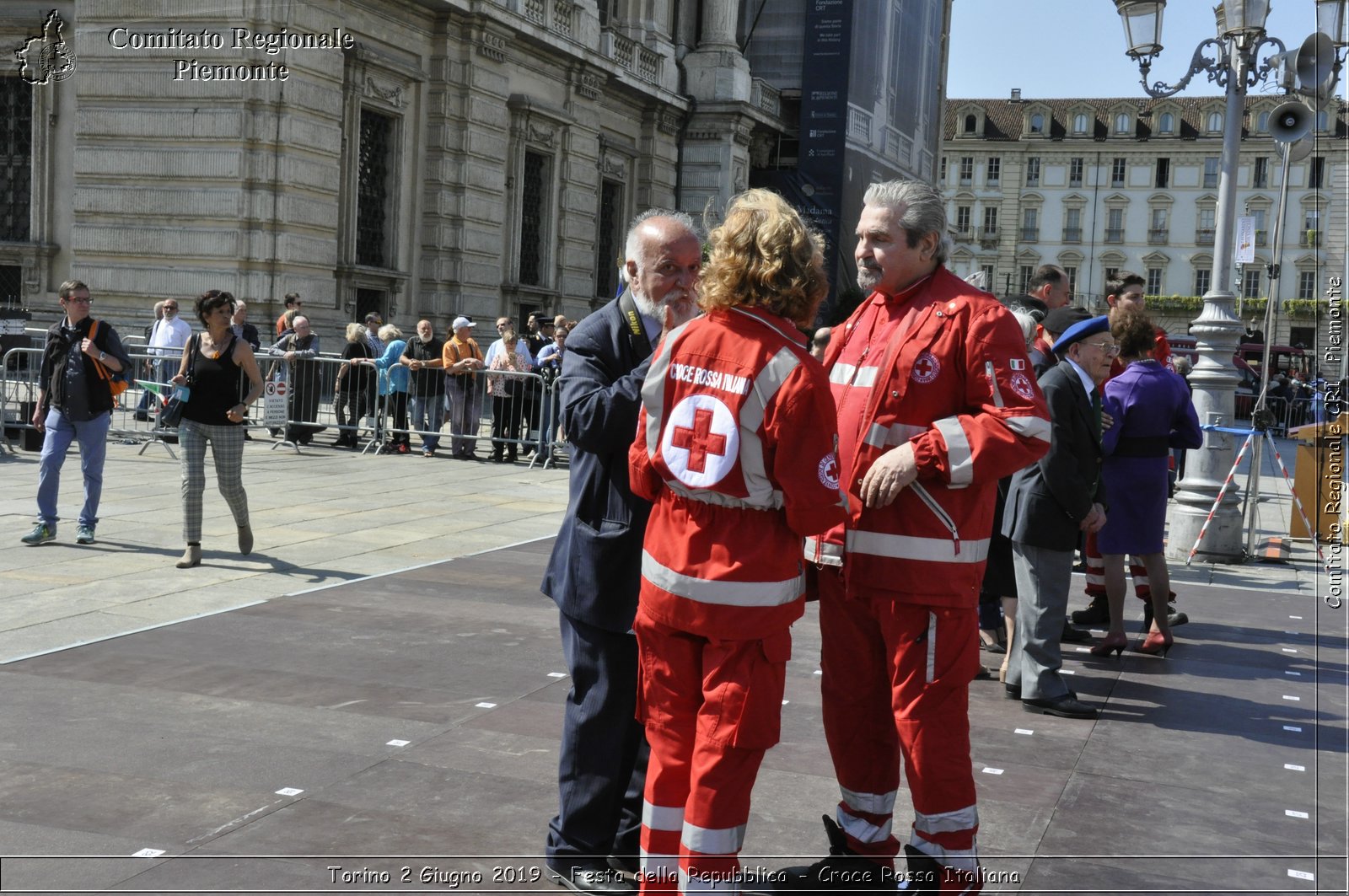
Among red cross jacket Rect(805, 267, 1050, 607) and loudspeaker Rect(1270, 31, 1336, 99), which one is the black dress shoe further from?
loudspeaker Rect(1270, 31, 1336, 99)

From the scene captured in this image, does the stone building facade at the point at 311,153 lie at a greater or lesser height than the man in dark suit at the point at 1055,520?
greater

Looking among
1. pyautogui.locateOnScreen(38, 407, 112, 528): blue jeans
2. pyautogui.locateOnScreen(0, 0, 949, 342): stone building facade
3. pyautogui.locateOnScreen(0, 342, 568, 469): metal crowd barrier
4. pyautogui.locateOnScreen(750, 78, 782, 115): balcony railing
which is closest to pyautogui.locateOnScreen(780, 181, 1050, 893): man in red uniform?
pyautogui.locateOnScreen(38, 407, 112, 528): blue jeans

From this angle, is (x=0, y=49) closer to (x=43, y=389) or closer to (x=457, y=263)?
(x=457, y=263)

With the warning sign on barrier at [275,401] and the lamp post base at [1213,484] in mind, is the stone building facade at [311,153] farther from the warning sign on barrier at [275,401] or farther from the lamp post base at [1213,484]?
the lamp post base at [1213,484]

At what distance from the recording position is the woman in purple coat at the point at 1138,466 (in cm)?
747

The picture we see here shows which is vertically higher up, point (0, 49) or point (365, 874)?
point (0, 49)

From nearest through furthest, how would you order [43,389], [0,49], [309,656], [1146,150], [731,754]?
[731,754] < [309,656] < [43,389] < [0,49] < [1146,150]

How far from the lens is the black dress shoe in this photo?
6.13m

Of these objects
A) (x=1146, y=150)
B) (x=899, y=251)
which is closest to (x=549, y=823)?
(x=899, y=251)

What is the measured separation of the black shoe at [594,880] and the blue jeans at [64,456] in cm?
639

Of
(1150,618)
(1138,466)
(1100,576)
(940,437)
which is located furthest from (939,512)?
(1100,576)

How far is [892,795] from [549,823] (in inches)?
41.8

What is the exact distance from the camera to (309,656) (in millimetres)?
6355

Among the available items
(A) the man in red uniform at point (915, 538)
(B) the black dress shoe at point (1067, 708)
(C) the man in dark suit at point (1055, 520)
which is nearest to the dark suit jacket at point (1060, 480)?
(C) the man in dark suit at point (1055, 520)
